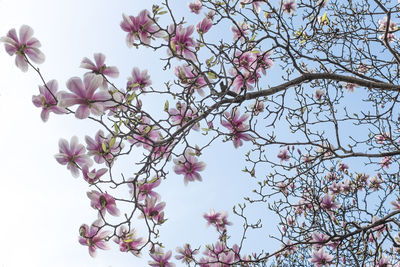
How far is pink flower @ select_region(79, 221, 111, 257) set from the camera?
2146 millimetres

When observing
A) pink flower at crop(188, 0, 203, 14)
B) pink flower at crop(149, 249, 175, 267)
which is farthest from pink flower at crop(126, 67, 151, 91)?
pink flower at crop(188, 0, 203, 14)

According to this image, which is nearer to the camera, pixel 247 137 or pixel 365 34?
pixel 247 137

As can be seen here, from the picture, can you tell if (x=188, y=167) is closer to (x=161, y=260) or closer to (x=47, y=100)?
(x=161, y=260)

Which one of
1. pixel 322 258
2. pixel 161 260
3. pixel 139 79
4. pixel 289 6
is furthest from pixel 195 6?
pixel 322 258

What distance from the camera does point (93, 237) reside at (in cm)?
218

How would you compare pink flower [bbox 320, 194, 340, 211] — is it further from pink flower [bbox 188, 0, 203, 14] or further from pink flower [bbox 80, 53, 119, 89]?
pink flower [bbox 80, 53, 119, 89]

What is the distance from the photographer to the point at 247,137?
257cm

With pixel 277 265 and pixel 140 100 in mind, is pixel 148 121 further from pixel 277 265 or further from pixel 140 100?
pixel 277 265

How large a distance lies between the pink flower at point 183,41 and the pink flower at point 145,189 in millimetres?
935

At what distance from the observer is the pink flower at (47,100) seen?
6.78 feet

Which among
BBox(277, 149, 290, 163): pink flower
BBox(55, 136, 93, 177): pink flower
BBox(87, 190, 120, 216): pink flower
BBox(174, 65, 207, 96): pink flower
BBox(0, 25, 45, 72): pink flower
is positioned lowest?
BBox(87, 190, 120, 216): pink flower

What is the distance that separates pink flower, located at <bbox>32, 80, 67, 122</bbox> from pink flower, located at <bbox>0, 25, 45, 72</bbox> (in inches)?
8.0

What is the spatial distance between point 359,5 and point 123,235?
4.28 m

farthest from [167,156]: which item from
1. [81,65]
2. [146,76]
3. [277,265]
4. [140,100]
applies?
[277,265]
